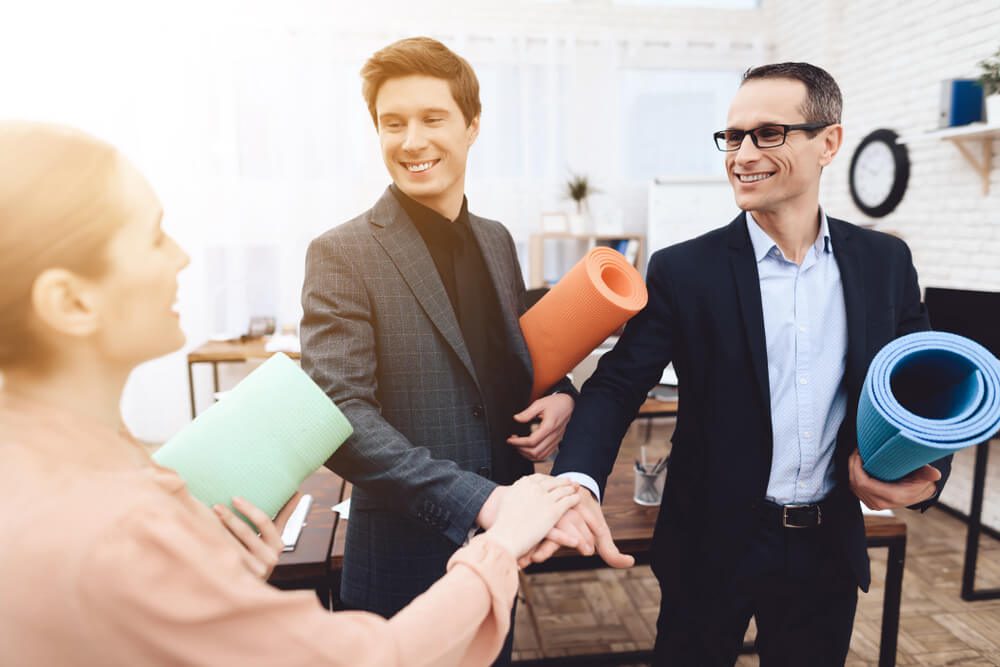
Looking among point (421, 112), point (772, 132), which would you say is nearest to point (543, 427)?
point (421, 112)

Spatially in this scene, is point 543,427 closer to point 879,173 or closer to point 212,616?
point 212,616

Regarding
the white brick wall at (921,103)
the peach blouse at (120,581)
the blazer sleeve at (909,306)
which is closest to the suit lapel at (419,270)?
the peach blouse at (120,581)

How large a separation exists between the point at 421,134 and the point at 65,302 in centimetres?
77

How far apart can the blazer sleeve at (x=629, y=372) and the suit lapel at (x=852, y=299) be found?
1.21 feet

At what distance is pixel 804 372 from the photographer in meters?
1.34

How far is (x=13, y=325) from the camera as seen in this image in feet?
1.89

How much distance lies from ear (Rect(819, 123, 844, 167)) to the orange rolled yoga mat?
53 cm

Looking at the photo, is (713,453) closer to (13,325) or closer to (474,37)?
(13,325)

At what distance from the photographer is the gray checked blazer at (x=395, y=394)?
1095 mm

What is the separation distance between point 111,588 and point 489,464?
2.71 ft

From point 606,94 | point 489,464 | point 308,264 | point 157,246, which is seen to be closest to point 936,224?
point 606,94

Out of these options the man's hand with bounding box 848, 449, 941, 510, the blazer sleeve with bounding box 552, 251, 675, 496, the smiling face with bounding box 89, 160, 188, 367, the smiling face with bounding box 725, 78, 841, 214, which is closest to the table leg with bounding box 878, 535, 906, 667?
the man's hand with bounding box 848, 449, 941, 510

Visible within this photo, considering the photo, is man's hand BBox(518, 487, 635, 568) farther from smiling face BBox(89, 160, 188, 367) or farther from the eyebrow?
the eyebrow

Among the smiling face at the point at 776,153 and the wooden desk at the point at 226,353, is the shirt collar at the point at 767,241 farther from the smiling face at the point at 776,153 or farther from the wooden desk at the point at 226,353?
the wooden desk at the point at 226,353
